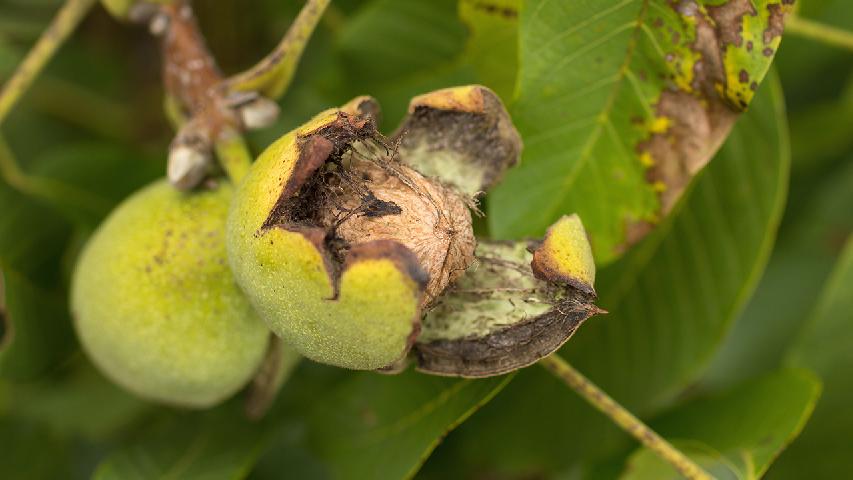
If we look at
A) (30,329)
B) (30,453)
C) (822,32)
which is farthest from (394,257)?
(30,453)

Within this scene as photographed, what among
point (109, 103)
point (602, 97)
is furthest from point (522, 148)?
point (109, 103)

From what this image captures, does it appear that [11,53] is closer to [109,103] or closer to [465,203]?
[109,103]

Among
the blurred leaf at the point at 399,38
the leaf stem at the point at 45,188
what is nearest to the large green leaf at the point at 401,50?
the blurred leaf at the point at 399,38

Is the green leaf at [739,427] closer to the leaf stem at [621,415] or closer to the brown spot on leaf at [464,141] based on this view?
the leaf stem at [621,415]

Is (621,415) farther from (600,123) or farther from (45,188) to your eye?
(45,188)

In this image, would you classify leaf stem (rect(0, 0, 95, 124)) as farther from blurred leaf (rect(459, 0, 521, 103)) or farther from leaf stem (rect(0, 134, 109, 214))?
blurred leaf (rect(459, 0, 521, 103))

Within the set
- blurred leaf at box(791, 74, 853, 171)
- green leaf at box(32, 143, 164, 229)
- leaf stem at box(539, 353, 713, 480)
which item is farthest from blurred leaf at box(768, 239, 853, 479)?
green leaf at box(32, 143, 164, 229)

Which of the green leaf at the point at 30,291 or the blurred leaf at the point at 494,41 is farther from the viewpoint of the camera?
the green leaf at the point at 30,291
